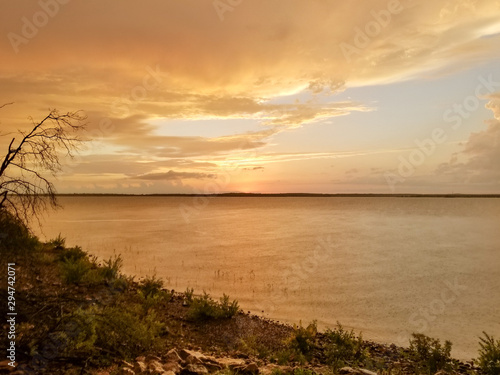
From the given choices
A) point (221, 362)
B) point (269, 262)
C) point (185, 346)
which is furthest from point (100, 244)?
point (221, 362)

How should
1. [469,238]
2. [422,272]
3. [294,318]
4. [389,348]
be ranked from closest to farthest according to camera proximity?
[389,348]
[294,318]
[422,272]
[469,238]

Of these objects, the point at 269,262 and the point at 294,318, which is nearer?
the point at 294,318

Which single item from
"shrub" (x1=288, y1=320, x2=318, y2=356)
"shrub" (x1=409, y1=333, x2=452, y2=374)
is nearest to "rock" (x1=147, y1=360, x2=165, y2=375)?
"shrub" (x1=288, y1=320, x2=318, y2=356)

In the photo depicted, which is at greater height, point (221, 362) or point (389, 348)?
point (221, 362)

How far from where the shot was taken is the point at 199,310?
13531mm

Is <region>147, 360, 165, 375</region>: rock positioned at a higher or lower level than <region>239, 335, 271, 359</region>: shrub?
higher

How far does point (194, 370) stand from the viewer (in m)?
7.22

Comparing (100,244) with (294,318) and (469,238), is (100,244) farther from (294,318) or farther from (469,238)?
(469,238)

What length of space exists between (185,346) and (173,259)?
20.9 meters

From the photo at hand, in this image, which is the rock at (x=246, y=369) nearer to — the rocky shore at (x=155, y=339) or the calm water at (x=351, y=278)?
the rocky shore at (x=155, y=339)

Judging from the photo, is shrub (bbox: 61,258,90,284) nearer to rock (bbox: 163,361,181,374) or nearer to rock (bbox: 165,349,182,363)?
rock (bbox: 165,349,182,363)

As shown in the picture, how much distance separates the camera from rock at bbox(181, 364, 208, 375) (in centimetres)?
718

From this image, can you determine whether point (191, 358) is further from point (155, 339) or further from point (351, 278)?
point (351, 278)

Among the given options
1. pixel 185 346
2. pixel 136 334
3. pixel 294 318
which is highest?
pixel 136 334
